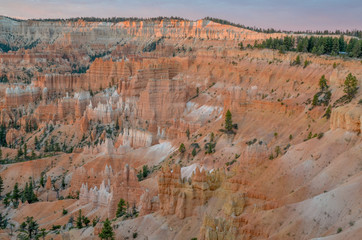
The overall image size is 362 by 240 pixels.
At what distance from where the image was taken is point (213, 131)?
53.9m

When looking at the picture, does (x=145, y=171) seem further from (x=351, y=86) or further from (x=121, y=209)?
(x=351, y=86)

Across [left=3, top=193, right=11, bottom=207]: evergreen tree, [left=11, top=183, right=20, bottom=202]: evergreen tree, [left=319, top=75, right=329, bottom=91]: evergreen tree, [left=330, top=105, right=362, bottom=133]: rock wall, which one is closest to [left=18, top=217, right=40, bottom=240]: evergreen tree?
[left=3, top=193, right=11, bottom=207]: evergreen tree

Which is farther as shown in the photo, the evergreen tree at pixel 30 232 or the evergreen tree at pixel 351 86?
the evergreen tree at pixel 351 86

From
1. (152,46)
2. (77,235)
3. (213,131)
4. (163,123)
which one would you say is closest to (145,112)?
(163,123)

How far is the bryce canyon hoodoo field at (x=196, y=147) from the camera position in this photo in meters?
26.2

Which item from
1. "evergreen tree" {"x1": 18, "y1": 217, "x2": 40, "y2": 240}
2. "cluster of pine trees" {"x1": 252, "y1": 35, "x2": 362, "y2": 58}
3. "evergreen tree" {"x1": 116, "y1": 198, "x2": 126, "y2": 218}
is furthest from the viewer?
"cluster of pine trees" {"x1": 252, "y1": 35, "x2": 362, "y2": 58}

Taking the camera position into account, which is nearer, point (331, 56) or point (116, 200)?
point (116, 200)

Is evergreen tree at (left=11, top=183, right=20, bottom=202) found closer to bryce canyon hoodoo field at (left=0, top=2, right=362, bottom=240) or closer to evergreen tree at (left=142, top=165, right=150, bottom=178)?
bryce canyon hoodoo field at (left=0, top=2, right=362, bottom=240)

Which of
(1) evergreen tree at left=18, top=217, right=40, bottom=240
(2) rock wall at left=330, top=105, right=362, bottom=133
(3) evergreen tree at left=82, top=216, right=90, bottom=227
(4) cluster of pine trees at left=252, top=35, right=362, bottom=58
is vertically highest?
(4) cluster of pine trees at left=252, top=35, right=362, bottom=58

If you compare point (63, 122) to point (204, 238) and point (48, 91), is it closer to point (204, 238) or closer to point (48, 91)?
point (48, 91)

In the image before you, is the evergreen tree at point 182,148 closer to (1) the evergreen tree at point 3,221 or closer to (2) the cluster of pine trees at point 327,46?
(1) the evergreen tree at point 3,221

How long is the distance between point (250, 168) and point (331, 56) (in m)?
32.0

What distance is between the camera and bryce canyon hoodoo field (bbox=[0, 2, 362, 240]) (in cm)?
2620

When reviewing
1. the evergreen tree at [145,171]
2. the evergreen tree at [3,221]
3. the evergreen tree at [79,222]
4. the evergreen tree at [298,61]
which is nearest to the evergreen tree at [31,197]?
the evergreen tree at [3,221]
